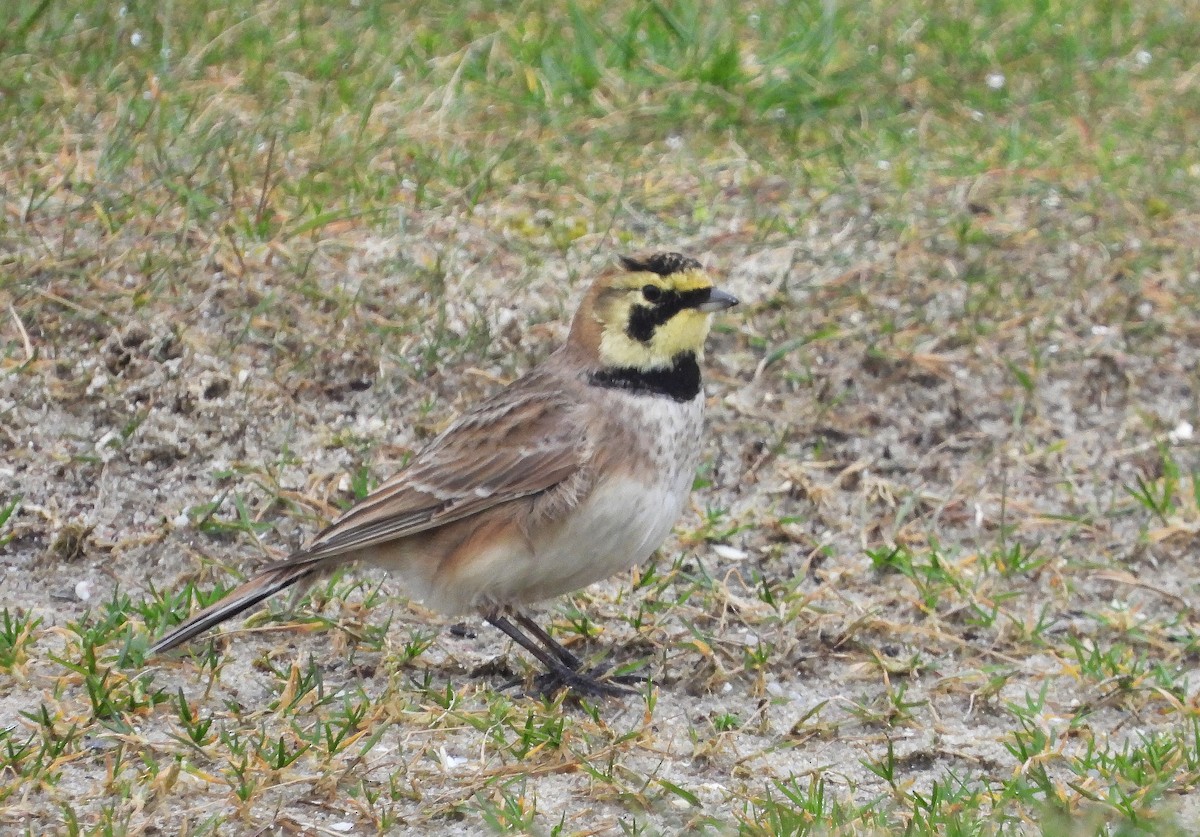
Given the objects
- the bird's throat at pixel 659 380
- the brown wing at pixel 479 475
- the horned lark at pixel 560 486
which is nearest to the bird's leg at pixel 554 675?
the horned lark at pixel 560 486

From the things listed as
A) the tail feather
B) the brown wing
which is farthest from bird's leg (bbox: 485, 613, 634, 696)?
the tail feather

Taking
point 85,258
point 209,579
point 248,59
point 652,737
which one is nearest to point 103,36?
point 248,59

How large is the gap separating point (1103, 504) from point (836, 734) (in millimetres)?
2223

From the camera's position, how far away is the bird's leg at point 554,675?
547 centimetres

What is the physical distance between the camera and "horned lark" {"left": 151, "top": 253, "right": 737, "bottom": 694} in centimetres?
539

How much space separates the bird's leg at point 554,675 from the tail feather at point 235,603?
2.16ft

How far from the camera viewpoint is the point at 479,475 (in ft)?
18.3

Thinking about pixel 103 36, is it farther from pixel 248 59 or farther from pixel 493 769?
pixel 493 769

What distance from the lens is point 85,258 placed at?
7.02m

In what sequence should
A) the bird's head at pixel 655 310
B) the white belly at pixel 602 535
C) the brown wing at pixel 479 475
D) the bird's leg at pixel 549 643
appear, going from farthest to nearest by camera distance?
the bird's leg at pixel 549 643 → the bird's head at pixel 655 310 → the brown wing at pixel 479 475 → the white belly at pixel 602 535

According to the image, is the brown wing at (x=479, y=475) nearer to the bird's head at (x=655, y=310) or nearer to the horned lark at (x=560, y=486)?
the horned lark at (x=560, y=486)

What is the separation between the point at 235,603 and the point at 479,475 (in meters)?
0.85

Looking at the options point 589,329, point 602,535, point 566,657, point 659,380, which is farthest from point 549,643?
point 589,329

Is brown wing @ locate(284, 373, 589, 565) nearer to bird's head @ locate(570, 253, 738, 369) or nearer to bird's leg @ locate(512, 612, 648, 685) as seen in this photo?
bird's head @ locate(570, 253, 738, 369)
